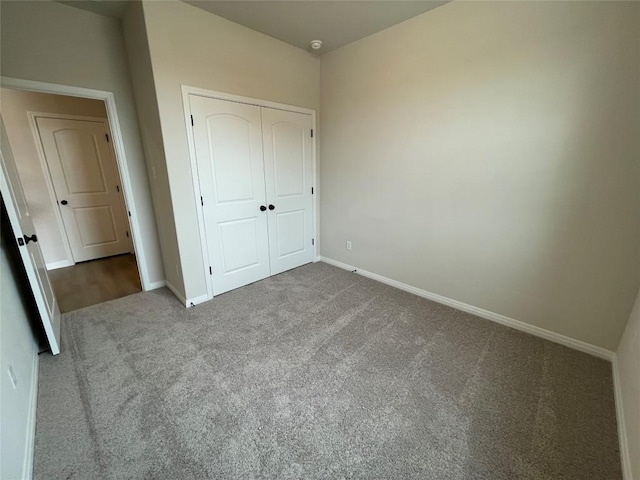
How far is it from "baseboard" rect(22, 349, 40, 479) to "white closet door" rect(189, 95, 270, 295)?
1.39 meters

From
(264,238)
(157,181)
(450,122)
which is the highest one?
(450,122)

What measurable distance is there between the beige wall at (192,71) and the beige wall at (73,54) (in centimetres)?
71

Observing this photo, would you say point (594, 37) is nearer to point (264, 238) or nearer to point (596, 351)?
point (596, 351)

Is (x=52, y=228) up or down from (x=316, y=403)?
up

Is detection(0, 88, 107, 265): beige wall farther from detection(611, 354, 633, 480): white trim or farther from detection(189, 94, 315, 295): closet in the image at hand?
detection(611, 354, 633, 480): white trim

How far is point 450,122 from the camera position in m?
2.33

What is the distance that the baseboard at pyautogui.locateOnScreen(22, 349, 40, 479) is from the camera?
47.0 inches

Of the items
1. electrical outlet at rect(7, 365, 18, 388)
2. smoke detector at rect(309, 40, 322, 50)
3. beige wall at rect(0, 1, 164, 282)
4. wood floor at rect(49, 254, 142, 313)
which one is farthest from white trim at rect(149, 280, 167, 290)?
smoke detector at rect(309, 40, 322, 50)

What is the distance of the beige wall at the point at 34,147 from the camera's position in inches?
125

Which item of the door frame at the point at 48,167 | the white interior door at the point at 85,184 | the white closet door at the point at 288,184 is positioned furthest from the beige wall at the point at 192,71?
the white interior door at the point at 85,184

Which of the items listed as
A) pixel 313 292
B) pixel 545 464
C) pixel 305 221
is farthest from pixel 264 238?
pixel 545 464

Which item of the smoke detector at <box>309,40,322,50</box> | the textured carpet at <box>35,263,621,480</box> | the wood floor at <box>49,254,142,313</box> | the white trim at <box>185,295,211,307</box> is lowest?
the textured carpet at <box>35,263,621,480</box>

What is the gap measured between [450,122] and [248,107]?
1.99 m

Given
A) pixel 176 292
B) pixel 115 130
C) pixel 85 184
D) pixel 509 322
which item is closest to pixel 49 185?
pixel 85 184
